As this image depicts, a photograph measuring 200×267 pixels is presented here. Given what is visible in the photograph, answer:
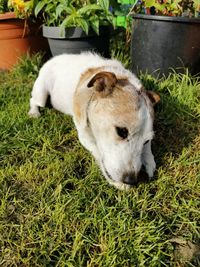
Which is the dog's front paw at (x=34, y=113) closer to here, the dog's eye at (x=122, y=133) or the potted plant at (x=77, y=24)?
the potted plant at (x=77, y=24)

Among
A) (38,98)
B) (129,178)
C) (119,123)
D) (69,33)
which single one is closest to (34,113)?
(38,98)

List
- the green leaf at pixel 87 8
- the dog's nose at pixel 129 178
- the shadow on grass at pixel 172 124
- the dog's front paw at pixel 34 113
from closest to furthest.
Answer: the dog's nose at pixel 129 178
the shadow on grass at pixel 172 124
the dog's front paw at pixel 34 113
the green leaf at pixel 87 8

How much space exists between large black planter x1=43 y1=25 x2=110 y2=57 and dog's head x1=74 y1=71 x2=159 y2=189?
1.86 meters

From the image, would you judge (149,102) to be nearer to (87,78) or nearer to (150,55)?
(87,78)

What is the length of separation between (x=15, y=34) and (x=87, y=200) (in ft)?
10.4

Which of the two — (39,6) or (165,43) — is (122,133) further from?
(39,6)

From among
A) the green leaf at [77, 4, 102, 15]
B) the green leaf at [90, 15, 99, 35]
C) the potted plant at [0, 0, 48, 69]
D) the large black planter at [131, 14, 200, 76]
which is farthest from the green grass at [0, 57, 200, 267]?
the potted plant at [0, 0, 48, 69]

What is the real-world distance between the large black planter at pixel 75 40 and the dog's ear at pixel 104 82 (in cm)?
191

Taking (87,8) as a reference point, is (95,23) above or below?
below

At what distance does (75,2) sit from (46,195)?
2727mm

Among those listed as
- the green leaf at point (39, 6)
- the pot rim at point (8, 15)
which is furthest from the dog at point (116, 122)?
the pot rim at point (8, 15)

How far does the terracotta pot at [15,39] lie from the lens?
511 centimetres

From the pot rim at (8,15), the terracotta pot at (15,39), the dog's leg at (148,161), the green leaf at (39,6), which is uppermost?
the green leaf at (39,6)

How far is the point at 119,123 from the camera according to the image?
2648 millimetres
